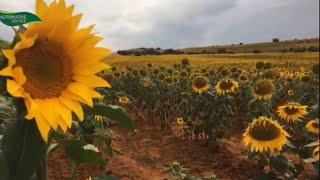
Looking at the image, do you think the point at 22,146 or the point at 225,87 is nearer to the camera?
the point at 22,146

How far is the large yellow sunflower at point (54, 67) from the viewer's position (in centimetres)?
155

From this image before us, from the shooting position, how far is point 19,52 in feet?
5.29

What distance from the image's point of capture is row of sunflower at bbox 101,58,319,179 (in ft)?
12.5

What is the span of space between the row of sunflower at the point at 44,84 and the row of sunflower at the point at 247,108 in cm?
46

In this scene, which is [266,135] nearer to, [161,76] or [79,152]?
[79,152]

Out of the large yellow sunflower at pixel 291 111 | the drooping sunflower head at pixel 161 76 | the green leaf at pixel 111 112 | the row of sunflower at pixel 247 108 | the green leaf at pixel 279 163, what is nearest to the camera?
the green leaf at pixel 111 112

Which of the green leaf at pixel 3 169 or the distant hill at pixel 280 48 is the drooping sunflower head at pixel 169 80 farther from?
the distant hill at pixel 280 48

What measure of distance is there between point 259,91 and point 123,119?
449 cm

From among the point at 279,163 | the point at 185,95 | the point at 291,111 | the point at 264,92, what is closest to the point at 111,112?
the point at 279,163

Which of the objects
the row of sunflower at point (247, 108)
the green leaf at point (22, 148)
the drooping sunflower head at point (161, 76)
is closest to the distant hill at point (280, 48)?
the row of sunflower at point (247, 108)

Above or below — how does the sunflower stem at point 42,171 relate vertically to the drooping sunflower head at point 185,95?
above

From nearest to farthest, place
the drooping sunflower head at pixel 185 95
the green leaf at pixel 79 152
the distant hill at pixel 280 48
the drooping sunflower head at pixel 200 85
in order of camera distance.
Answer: the green leaf at pixel 79 152
the drooping sunflower head at pixel 200 85
the drooping sunflower head at pixel 185 95
the distant hill at pixel 280 48

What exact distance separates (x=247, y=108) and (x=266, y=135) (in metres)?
5.08

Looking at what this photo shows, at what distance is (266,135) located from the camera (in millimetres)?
3773
